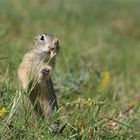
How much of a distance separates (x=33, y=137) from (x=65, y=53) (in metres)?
3.53

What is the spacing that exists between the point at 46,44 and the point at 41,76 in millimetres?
409

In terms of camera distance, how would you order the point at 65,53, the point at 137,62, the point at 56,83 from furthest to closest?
the point at 137,62 < the point at 65,53 < the point at 56,83

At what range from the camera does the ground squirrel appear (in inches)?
212

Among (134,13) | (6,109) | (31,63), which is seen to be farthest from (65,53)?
(134,13)

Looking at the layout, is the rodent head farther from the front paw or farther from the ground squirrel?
the front paw

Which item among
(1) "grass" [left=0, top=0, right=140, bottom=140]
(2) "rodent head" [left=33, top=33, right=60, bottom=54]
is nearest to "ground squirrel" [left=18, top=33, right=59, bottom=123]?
(2) "rodent head" [left=33, top=33, right=60, bottom=54]

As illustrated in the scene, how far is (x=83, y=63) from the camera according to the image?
26.5ft

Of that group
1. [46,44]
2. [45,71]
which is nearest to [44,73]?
[45,71]

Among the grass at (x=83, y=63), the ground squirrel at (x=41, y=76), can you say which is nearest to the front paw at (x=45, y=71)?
the ground squirrel at (x=41, y=76)

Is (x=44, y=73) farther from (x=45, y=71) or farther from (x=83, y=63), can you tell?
(x=83, y=63)

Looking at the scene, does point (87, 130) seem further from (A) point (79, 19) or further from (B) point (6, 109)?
(A) point (79, 19)

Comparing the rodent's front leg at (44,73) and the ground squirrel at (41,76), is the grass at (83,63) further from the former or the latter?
the rodent's front leg at (44,73)

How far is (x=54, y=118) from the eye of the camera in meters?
5.16

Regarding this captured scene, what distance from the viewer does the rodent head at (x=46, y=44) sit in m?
5.53
